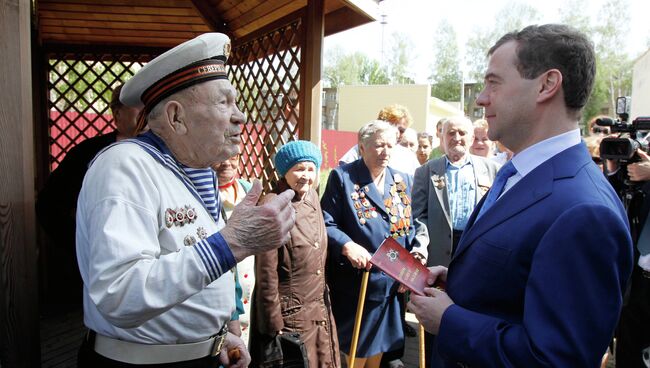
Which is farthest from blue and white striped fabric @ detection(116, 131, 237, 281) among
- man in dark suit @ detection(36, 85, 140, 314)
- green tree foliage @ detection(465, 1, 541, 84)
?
green tree foliage @ detection(465, 1, 541, 84)

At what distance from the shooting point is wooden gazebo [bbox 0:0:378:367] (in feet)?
5.47

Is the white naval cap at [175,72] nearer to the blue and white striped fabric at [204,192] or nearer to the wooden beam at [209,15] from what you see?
the blue and white striped fabric at [204,192]

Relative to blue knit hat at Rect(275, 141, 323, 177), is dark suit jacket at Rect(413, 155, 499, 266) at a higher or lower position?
lower

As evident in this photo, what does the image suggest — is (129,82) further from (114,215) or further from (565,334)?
(565,334)

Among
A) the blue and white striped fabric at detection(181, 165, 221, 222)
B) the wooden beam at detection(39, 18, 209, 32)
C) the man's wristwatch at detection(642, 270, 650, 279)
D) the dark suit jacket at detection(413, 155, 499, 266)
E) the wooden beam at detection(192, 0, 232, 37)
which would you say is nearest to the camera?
the blue and white striped fabric at detection(181, 165, 221, 222)

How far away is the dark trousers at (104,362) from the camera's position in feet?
4.53

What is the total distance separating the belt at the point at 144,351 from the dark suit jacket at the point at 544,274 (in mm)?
768

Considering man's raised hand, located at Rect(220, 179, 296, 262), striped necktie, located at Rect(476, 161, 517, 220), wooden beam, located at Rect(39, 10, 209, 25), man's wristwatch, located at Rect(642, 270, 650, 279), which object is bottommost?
man's wristwatch, located at Rect(642, 270, 650, 279)

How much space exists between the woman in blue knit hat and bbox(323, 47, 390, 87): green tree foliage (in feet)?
189

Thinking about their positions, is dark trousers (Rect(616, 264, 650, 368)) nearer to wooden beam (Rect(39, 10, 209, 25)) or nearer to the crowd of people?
the crowd of people

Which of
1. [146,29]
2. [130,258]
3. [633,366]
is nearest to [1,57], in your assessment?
[130,258]

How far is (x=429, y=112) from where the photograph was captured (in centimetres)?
2883

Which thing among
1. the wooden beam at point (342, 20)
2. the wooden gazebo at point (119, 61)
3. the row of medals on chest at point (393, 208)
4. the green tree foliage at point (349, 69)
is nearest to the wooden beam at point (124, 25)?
the wooden gazebo at point (119, 61)

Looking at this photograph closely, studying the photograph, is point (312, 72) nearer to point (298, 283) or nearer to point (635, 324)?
point (298, 283)
